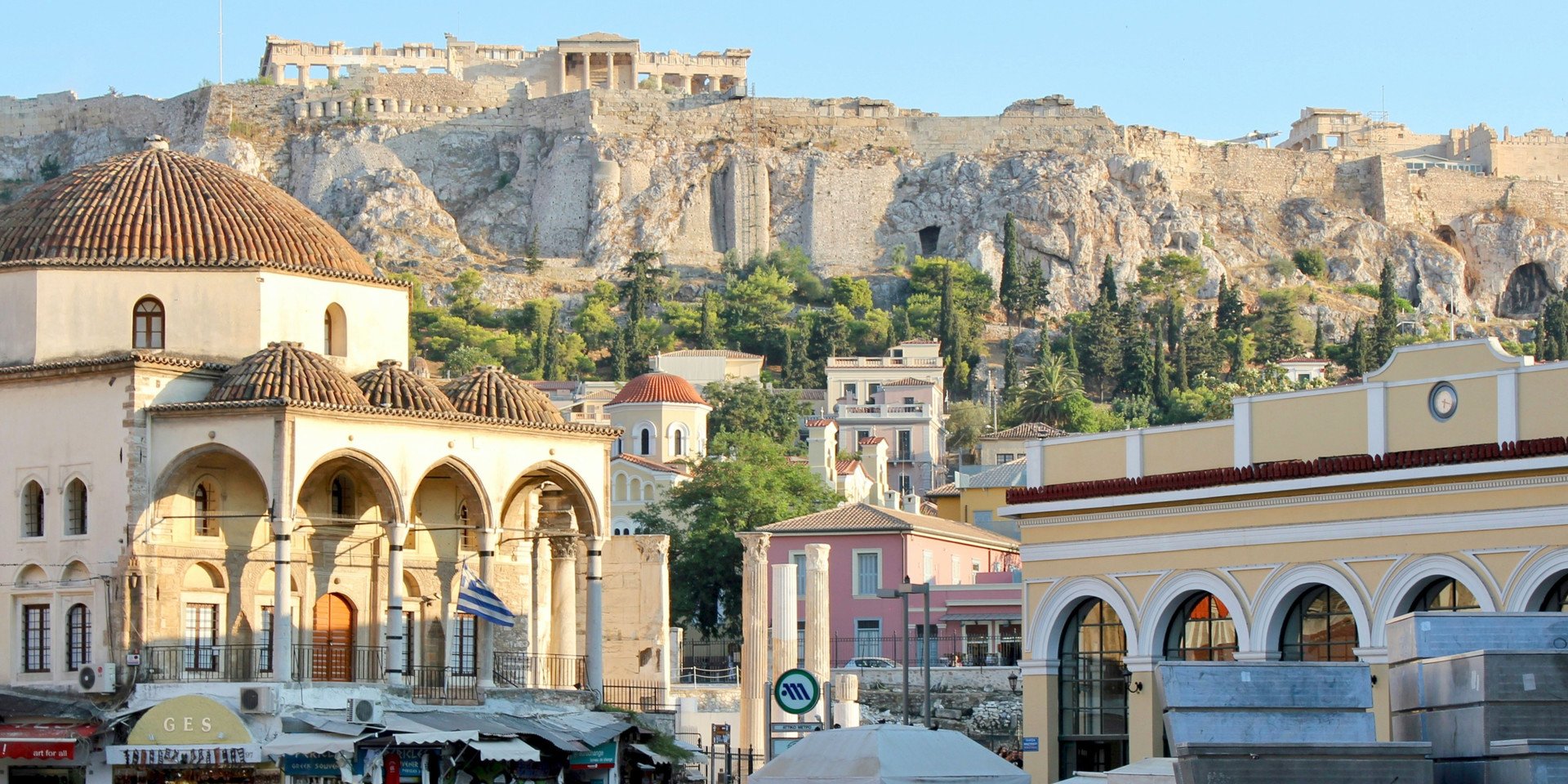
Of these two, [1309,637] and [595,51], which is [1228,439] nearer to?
[1309,637]

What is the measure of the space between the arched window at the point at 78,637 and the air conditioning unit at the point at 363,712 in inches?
180

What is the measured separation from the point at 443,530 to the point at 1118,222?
106270mm

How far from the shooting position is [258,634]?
146 ft

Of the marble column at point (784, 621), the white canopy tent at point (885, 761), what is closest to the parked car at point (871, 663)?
the marble column at point (784, 621)

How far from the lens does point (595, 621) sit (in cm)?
4838

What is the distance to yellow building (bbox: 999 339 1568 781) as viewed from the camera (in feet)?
107

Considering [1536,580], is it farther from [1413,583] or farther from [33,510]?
[33,510]

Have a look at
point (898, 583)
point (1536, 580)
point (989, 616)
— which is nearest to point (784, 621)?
point (1536, 580)

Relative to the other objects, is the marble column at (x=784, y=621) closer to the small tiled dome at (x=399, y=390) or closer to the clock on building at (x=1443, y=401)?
the small tiled dome at (x=399, y=390)

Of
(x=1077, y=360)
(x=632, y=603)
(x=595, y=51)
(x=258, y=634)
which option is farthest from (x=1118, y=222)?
(x=258, y=634)

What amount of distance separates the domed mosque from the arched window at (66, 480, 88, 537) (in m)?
0.04

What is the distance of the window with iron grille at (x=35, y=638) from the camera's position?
43.4 m

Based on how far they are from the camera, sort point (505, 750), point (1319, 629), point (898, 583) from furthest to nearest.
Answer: point (898, 583), point (505, 750), point (1319, 629)

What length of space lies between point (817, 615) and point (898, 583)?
76.7 ft
